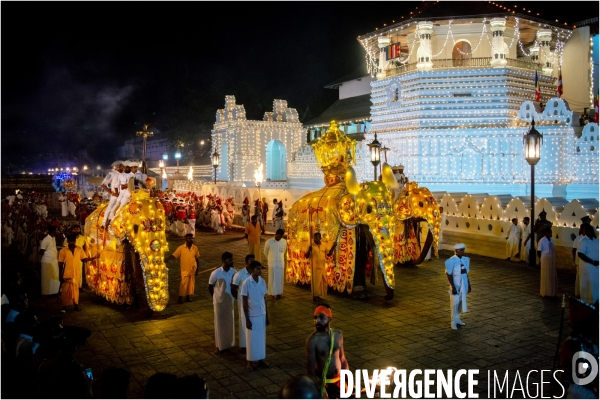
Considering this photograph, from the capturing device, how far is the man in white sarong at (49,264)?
1191 centimetres

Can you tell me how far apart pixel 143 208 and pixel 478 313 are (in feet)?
20.6

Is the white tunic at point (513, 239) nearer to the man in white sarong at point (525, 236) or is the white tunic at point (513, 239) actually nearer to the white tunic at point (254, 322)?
the man in white sarong at point (525, 236)

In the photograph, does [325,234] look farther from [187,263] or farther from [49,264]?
[49,264]

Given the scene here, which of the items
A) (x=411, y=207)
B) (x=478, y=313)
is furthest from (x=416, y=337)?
(x=411, y=207)

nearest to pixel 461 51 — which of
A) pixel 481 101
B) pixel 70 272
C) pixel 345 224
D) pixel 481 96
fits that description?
pixel 481 96

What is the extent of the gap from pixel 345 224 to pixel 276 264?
160 cm

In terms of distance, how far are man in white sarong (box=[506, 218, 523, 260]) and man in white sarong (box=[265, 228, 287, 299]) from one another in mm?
7242

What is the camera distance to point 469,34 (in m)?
27.9

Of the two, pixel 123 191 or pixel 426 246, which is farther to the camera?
pixel 426 246

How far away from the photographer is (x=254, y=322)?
7.28 meters

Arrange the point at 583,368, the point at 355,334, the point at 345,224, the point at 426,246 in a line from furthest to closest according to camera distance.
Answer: the point at 426,246 → the point at 345,224 → the point at 355,334 → the point at 583,368

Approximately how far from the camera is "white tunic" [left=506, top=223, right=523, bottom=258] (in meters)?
15.2

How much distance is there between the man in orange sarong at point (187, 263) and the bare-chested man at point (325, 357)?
220 inches

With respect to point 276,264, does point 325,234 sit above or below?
above
